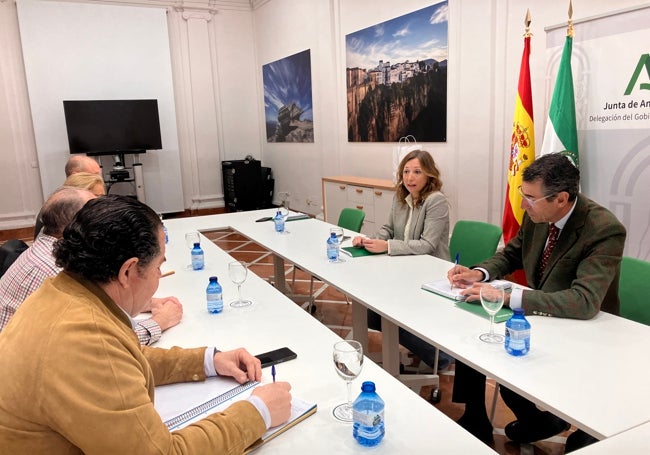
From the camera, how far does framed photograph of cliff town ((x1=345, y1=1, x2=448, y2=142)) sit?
5367 mm

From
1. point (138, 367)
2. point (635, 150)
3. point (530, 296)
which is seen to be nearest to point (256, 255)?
point (635, 150)

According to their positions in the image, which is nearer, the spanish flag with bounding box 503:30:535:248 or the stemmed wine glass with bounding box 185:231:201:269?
the stemmed wine glass with bounding box 185:231:201:269

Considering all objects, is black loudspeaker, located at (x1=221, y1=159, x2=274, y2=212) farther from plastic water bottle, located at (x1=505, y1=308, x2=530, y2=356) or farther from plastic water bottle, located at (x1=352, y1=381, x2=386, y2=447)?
plastic water bottle, located at (x1=352, y1=381, x2=386, y2=447)

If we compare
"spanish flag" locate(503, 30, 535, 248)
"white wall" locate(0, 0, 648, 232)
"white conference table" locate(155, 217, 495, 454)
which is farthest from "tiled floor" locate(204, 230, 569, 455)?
"white wall" locate(0, 0, 648, 232)

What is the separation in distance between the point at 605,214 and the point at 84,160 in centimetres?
413

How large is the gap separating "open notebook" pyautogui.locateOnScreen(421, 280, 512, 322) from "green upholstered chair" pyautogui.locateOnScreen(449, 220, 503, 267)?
29.8 inches

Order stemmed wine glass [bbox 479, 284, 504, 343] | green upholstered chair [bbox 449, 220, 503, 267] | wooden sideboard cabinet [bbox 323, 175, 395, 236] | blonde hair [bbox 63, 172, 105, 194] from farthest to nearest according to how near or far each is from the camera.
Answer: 1. wooden sideboard cabinet [bbox 323, 175, 395, 236]
2. blonde hair [bbox 63, 172, 105, 194]
3. green upholstered chair [bbox 449, 220, 503, 267]
4. stemmed wine glass [bbox 479, 284, 504, 343]

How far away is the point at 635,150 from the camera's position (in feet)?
11.0

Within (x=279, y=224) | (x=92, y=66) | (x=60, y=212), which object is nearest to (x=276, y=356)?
(x=60, y=212)

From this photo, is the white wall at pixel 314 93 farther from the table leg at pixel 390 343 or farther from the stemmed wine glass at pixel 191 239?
the stemmed wine glass at pixel 191 239

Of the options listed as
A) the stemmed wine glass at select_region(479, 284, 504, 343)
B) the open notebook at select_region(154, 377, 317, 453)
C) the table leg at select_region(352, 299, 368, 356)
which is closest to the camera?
the open notebook at select_region(154, 377, 317, 453)

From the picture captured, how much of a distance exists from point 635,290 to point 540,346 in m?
0.70

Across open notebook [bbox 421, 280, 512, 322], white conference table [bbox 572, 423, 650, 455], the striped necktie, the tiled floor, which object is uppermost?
the striped necktie

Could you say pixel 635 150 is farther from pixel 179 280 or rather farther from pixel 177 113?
pixel 177 113
